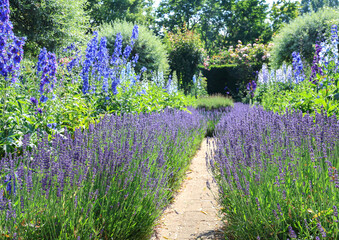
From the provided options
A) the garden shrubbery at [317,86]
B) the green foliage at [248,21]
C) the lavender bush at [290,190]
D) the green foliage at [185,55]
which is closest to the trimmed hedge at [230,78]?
the green foliage at [185,55]

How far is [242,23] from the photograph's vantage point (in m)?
31.8

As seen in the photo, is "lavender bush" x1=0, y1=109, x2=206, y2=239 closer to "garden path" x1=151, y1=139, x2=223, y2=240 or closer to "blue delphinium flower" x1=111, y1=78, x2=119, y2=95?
"garden path" x1=151, y1=139, x2=223, y2=240

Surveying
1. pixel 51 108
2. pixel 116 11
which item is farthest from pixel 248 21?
pixel 51 108

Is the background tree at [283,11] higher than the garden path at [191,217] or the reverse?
higher

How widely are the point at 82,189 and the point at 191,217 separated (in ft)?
5.34

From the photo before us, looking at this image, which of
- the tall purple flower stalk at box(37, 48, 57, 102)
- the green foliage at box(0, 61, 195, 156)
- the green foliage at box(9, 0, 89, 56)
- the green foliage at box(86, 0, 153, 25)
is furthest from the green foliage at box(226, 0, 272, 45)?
the tall purple flower stalk at box(37, 48, 57, 102)

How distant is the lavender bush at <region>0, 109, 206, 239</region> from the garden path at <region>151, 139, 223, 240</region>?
0.44 metres

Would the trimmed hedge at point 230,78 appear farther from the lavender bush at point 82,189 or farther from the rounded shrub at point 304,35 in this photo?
the lavender bush at point 82,189

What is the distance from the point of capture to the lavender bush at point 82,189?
5.86 ft

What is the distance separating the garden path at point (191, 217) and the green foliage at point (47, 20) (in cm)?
856

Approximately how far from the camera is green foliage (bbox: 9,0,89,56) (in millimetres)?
10326

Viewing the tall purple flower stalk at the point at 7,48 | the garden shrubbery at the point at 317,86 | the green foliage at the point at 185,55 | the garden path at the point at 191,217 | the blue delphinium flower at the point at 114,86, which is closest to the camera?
the garden path at the point at 191,217

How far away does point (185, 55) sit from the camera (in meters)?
15.5

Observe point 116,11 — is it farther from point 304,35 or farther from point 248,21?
point 304,35
